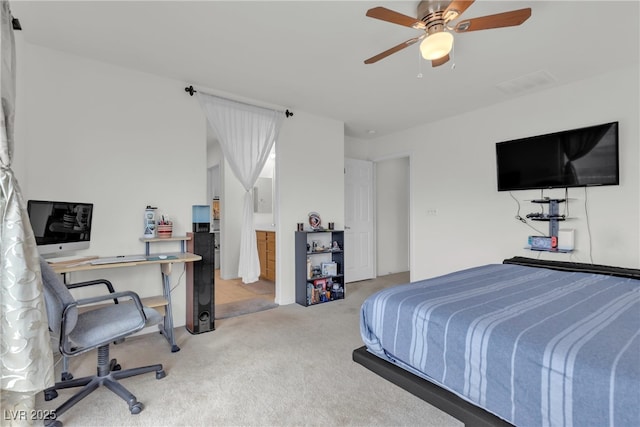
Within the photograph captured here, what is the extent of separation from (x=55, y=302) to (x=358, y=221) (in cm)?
431

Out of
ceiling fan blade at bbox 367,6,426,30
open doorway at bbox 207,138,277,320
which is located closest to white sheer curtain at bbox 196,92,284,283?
open doorway at bbox 207,138,277,320

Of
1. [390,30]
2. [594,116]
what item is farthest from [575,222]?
[390,30]

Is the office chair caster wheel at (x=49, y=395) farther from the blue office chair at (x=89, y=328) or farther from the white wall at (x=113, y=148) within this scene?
the white wall at (x=113, y=148)

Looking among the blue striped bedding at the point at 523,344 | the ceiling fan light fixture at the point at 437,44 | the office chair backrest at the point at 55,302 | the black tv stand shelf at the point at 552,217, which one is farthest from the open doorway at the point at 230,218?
the ceiling fan light fixture at the point at 437,44

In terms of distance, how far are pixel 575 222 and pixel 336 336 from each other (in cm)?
283

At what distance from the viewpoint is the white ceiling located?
2.18m

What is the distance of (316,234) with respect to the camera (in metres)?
4.50

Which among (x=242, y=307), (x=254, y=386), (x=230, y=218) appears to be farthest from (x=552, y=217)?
(x=230, y=218)

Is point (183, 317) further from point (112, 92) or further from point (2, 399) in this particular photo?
point (112, 92)

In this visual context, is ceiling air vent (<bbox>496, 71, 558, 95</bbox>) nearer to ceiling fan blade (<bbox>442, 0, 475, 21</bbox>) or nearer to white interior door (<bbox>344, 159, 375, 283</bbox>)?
ceiling fan blade (<bbox>442, 0, 475, 21</bbox>)

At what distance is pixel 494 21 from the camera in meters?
1.88

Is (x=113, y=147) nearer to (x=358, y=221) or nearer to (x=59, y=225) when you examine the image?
(x=59, y=225)

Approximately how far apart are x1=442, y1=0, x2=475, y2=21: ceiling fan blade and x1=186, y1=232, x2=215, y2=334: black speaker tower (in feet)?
8.84

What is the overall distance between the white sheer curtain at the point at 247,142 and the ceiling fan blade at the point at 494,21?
2.54 metres
